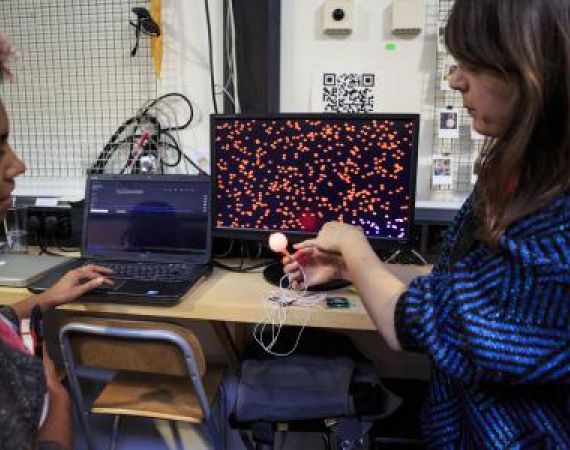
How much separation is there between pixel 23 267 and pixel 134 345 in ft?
1.62

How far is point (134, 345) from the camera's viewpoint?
1154 mm

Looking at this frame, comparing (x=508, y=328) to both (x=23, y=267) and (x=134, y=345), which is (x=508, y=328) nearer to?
(x=134, y=345)

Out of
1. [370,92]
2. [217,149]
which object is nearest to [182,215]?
[217,149]

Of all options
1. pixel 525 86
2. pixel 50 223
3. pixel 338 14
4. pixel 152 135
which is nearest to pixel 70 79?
pixel 152 135

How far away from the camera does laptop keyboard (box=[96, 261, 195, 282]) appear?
1.32m

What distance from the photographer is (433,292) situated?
26.2 inches

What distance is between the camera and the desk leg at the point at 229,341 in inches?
60.1

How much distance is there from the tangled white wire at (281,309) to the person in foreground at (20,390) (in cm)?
48

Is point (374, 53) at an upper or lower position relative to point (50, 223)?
upper

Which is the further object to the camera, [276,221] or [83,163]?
[83,163]

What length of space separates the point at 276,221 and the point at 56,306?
605 mm

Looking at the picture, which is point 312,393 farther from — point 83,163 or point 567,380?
point 83,163

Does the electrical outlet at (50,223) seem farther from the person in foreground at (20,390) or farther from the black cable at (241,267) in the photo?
the person in foreground at (20,390)

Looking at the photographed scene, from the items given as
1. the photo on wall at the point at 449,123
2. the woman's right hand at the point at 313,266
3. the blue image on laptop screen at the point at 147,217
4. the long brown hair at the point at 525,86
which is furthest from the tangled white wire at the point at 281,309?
the photo on wall at the point at 449,123
